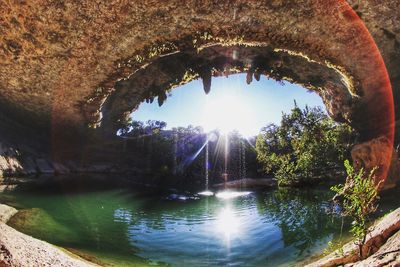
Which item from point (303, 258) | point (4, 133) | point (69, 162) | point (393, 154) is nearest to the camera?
point (303, 258)

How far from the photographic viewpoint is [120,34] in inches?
367

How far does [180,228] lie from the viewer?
912cm

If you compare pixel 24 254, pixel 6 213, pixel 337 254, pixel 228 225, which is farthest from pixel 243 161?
pixel 24 254

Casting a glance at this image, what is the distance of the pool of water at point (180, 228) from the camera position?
648cm

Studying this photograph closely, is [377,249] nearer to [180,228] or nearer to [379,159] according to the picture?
[180,228]

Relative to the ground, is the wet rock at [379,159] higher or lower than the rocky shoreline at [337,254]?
higher

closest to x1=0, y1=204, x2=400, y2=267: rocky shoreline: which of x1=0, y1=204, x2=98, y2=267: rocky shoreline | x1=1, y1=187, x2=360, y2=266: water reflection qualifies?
x1=0, y1=204, x2=98, y2=267: rocky shoreline

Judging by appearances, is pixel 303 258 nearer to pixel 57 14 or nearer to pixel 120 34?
pixel 120 34

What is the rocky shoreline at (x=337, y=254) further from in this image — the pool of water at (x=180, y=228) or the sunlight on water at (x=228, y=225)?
the sunlight on water at (x=228, y=225)

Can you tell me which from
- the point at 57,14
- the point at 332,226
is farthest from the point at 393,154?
the point at 57,14

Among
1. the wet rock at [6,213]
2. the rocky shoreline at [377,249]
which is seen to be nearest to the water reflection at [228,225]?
the rocky shoreline at [377,249]

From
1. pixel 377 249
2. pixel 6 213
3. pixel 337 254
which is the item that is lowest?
pixel 337 254

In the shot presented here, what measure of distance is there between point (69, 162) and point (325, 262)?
19.6 m

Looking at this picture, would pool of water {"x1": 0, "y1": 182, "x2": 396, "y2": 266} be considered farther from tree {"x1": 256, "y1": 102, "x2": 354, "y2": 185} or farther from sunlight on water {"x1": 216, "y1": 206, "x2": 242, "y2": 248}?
tree {"x1": 256, "y1": 102, "x2": 354, "y2": 185}
